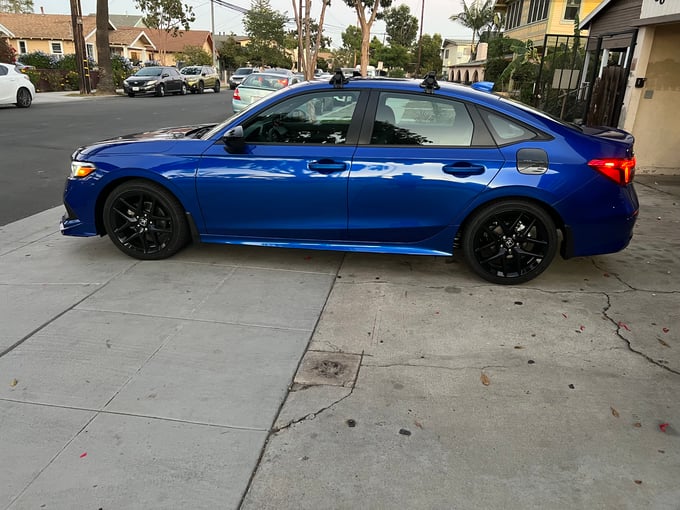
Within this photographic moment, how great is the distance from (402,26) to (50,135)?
276 feet

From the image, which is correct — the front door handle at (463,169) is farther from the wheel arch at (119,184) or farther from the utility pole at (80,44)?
the utility pole at (80,44)

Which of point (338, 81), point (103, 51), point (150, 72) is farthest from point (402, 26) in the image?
point (338, 81)

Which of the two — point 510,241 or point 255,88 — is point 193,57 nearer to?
point 255,88

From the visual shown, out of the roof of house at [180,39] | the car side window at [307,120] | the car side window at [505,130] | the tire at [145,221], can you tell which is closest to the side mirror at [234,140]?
the car side window at [307,120]

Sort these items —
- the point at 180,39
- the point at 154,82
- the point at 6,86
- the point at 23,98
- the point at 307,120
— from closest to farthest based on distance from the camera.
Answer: the point at 307,120 < the point at 6,86 < the point at 23,98 < the point at 154,82 < the point at 180,39

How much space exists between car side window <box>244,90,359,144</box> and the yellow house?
88.3 ft

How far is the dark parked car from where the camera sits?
2896 centimetres

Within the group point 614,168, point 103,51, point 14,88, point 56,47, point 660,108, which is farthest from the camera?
point 56,47

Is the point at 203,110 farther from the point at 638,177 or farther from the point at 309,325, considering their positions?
the point at 309,325

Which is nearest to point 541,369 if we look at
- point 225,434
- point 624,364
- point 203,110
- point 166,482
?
point 624,364

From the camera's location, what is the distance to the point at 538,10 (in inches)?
1258

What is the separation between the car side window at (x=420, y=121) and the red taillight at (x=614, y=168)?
40.5 inches

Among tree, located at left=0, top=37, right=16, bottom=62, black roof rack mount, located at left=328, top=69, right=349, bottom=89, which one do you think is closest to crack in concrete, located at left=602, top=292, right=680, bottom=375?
black roof rack mount, located at left=328, top=69, right=349, bottom=89

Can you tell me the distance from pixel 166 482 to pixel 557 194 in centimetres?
352
